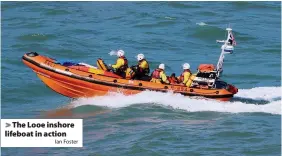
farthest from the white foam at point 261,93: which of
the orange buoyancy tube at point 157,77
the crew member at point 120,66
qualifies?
the crew member at point 120,66

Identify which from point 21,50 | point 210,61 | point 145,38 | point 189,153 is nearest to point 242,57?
point 210,61

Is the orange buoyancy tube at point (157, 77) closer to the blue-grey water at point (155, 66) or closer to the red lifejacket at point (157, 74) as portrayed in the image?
the red lifejacket at point (157, 74)

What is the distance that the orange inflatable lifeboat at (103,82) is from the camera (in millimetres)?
19703

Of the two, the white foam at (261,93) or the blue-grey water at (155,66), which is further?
the white foam at (261,93)

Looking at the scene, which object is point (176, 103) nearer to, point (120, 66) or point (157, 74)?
point (157, 74)

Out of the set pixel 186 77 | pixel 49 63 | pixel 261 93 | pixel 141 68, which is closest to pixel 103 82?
pixel 141 68

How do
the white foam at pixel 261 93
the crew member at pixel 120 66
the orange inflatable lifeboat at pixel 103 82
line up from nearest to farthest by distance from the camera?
the orange inflatable lifeboat at pixel 103 82, the crew member at pixel 120 66, the white foam at pixel 261 93

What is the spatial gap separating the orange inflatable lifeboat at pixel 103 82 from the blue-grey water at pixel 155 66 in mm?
216

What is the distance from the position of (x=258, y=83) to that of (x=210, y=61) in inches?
145

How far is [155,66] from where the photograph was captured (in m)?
26.0

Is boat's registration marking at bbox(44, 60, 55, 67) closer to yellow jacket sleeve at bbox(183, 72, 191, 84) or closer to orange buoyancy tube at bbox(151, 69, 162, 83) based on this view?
orange buoyancy tube at bbox(151, 69, 162, 83)

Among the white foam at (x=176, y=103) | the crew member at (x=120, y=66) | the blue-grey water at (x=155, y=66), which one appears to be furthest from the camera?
the crew member at (x=120, y=66)

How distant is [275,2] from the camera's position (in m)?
39.4

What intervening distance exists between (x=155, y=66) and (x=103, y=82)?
251 inches
